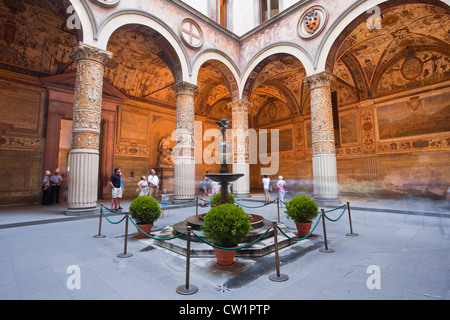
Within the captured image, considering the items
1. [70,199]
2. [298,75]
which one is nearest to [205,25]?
[298,75]

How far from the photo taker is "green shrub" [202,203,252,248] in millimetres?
3090

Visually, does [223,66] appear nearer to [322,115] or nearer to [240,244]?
[322,115]

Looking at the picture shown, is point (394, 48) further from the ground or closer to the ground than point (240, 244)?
further from the ground

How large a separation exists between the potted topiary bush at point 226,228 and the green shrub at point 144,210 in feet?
6.04

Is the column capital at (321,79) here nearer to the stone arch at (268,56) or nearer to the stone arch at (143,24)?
the stone arch at (268,56)

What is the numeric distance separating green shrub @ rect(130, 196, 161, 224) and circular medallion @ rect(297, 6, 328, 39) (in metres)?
9.82

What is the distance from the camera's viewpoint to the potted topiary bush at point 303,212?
4625mm

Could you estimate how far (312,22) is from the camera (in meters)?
9.93

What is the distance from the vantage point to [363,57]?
1269 centimetres

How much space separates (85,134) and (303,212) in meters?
6.69

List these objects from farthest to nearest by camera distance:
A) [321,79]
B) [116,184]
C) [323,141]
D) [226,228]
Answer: [321,79], [323,141], [116,184], [226,228]

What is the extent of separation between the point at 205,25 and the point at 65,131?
15.3 meters

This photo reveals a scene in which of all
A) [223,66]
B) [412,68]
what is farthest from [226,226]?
[412,68]

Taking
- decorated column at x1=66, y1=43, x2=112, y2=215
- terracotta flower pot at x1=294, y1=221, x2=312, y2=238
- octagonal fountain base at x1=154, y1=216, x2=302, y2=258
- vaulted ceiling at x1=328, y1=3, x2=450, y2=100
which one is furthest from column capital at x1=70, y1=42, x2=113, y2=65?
vaulted ceiling at x1=328, y1=3, x2=450, y2=100
